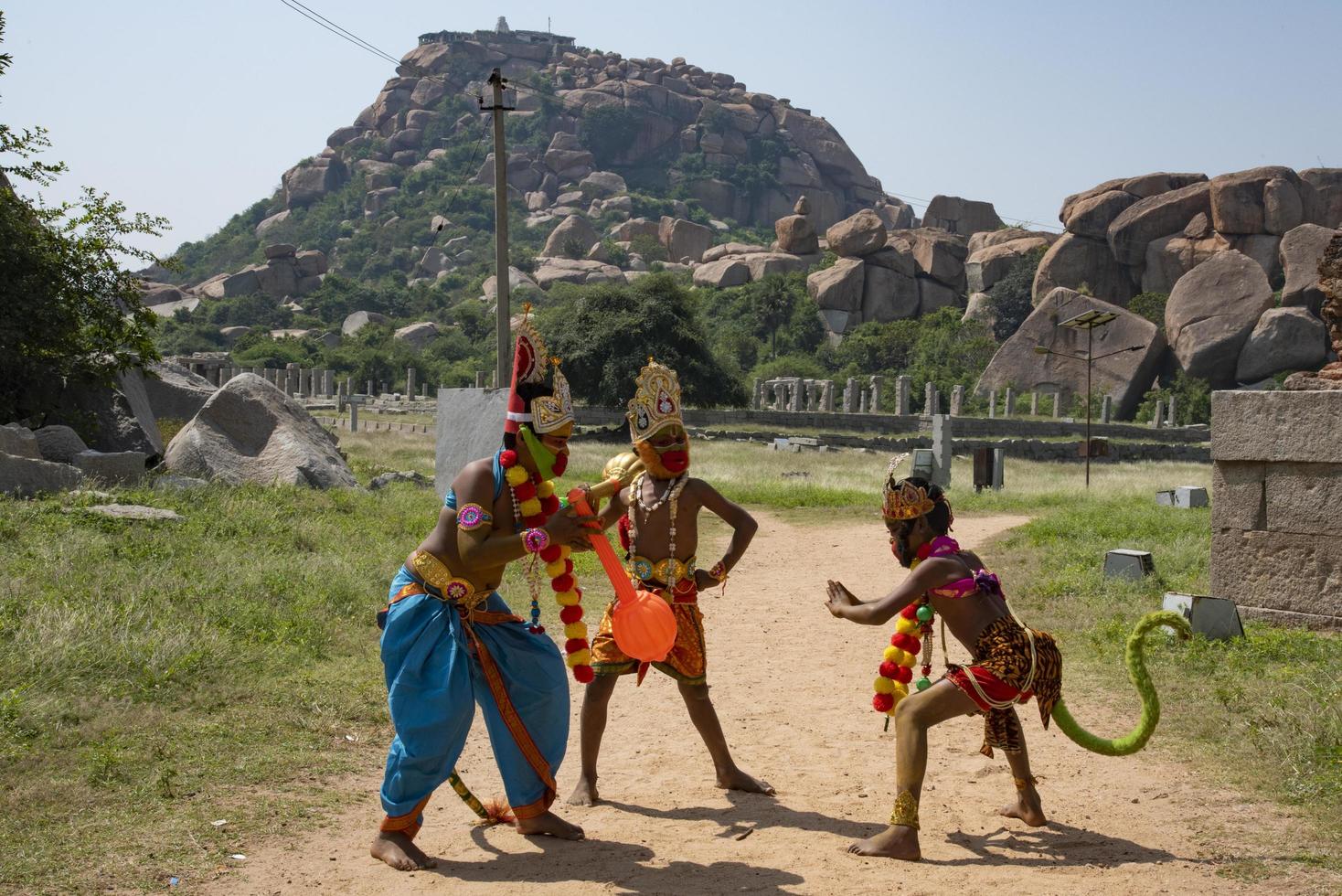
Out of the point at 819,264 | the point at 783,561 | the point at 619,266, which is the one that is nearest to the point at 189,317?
the point at 619,266

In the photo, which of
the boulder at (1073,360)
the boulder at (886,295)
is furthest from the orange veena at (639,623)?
the boulder at (886,295)

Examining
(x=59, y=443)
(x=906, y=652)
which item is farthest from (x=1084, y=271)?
(x=906, y=652)

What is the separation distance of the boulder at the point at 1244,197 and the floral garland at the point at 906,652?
5581 cm

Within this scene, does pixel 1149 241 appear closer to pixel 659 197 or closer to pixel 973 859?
pixel 973 859

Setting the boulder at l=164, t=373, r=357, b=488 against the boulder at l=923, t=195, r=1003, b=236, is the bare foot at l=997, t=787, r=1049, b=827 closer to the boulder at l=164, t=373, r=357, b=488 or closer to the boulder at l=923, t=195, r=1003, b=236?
the boulder at l=164, t=373, r=357, b=488

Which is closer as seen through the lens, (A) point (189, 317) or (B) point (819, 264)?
(B) point (819, 264)

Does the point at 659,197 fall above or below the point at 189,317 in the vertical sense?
above

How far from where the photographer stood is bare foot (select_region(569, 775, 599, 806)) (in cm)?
539

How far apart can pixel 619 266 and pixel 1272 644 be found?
97.9 metres

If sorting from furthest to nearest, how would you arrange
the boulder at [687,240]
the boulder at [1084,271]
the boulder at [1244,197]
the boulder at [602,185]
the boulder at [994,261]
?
the boulder at [602,185] < the boulder at [687,240] < the boulder at [994,261] < the boulder at [1084,271] < the boulder at [1244,197]

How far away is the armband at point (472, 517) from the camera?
4.61 meters

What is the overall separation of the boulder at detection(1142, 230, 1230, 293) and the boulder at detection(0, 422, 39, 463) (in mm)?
52418

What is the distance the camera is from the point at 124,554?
9.14 meters

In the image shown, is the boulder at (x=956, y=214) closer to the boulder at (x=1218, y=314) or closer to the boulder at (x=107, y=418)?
the boulder at (x=1218, y=314)
